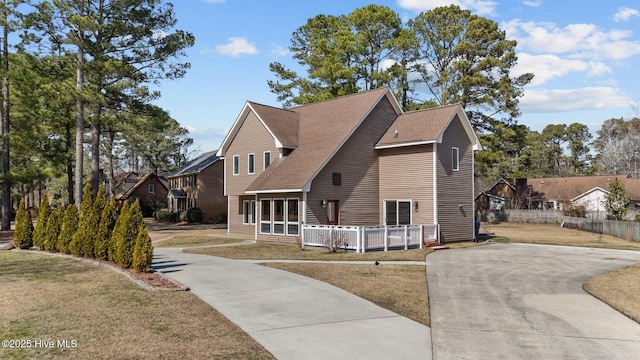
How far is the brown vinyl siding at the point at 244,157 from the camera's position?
1131 inches

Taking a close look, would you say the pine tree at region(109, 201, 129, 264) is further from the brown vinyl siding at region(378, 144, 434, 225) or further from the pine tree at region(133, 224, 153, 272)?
the brown vinyl siding at region(378, 144, 434, 225)

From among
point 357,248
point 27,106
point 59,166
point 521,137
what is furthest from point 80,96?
point 521,137

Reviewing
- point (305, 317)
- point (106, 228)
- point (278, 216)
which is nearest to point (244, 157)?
point (278, 216)

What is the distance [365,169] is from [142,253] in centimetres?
1517

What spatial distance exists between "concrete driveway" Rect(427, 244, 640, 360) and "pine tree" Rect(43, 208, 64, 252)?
1470 cm

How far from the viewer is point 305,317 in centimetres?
873

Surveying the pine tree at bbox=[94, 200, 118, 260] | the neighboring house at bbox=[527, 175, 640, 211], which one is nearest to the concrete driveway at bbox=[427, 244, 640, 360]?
the pine tree at bbox=[94, 200, 118, 260]

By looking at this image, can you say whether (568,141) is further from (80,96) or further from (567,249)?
(80,96)

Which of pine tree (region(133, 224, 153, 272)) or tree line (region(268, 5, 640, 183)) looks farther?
tree line (region(268, 5, 640, 183))

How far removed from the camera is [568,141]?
9869 centimetres

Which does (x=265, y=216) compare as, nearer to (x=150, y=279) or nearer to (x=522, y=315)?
(x=150, y=279)

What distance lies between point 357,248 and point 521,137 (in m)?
30.0

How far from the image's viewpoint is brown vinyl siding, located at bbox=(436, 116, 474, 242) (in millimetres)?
24734

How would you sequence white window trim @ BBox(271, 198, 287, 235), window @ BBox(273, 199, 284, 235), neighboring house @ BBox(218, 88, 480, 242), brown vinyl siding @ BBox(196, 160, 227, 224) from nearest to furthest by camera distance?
neighboring house @ BBox(218, 88, 480, 242)
white window trim @ BBox(271, 198, 287, 235)
window @ BBox(273, 199, 284, 235)
brown vinyl siding @ BBox(196, 160, 227, 224)
